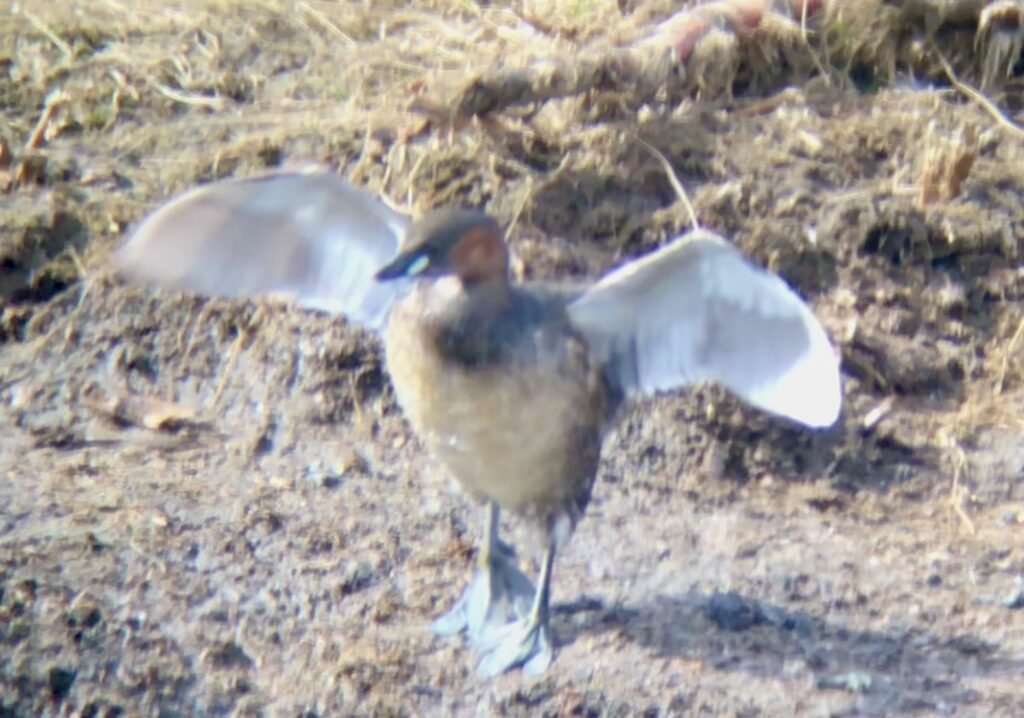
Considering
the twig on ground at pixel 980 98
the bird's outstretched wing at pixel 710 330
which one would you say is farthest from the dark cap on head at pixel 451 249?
the twig on ground at pixel 980 98

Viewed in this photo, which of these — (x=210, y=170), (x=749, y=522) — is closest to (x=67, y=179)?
(x=210, y=170)

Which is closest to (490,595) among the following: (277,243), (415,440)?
(415,440)

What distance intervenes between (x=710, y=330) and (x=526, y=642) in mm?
994

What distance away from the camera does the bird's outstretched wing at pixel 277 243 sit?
433cm

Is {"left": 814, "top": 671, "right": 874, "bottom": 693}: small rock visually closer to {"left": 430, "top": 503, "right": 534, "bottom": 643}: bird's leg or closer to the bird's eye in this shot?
{"left": 430, "top": 503, "right": 534, "bottom": 643}: bird's leg

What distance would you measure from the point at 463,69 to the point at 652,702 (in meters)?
2.83

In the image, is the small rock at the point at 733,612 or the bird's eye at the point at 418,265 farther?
the small rock at the point at 733,612

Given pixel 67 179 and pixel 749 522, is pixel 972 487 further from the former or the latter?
pixel 67 179

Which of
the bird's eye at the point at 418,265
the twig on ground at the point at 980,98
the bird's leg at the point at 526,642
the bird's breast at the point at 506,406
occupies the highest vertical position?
the bird's eye at the point at 418,265

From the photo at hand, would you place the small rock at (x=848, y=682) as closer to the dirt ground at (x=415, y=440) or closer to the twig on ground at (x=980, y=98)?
the dirt ground at (x=415, y=440)

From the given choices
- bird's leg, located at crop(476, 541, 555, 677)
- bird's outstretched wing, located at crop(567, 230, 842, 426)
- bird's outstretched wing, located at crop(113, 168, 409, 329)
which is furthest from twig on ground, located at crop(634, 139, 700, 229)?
bird's leg, located at crop(476, 541, 555, 677)

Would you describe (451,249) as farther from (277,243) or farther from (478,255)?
(277,243)

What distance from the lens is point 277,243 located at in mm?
4562

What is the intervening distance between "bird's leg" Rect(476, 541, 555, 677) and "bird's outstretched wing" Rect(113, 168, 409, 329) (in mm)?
916
